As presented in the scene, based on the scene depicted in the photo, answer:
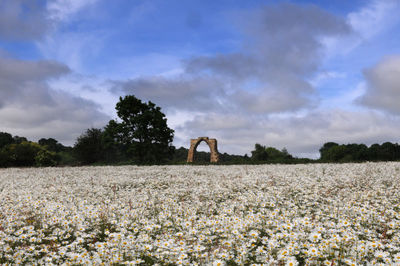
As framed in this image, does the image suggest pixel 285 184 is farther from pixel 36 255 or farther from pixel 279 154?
pixel 279 154

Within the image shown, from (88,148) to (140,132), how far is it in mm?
14515

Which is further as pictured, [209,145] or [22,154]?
[209,145]

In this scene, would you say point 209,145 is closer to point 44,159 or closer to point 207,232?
point 44,159

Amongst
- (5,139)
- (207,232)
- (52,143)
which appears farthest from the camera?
(52,143)

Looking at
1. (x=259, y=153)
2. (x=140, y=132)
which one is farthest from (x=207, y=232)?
(x=259, y=153)

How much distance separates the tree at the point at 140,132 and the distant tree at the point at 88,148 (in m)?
10.6

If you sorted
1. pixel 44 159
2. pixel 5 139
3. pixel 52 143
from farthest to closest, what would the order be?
1. pixel 52 143
2. pixel 5 139
3. pixel 44 159

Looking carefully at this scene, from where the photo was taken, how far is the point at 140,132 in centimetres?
4281

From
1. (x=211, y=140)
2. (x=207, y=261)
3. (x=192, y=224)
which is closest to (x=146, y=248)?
(x=207, y=261)

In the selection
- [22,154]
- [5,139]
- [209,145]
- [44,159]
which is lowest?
[44,159]

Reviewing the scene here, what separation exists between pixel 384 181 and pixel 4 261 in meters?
15.1

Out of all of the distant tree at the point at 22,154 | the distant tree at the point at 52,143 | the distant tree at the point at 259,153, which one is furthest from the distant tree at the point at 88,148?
the distant tree at the point at 52,143

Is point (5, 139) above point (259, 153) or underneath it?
above

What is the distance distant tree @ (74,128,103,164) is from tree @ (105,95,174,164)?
34.9ft
